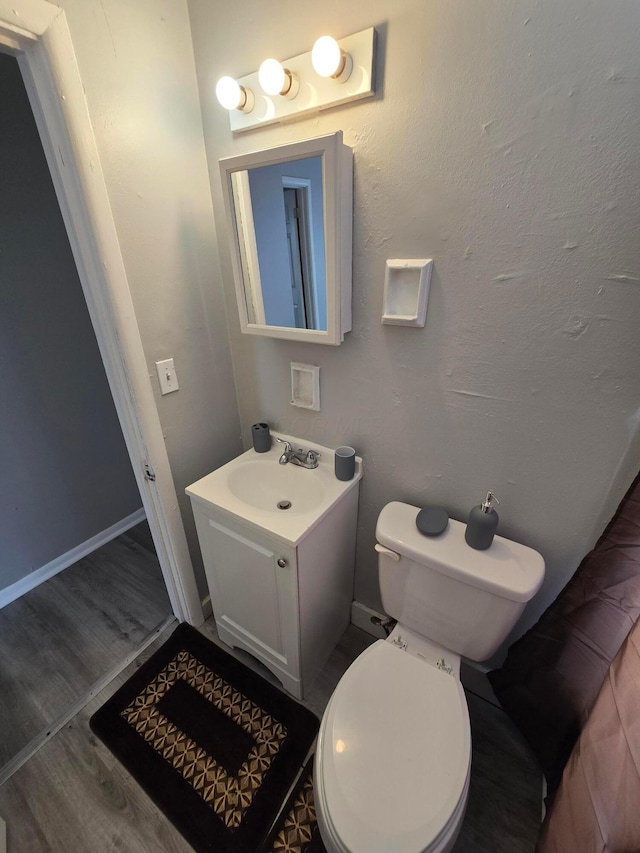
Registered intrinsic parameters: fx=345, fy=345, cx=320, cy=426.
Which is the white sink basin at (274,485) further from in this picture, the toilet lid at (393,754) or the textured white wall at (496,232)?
the toilet lid at (393,754)

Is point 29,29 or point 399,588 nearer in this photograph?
point 29,29

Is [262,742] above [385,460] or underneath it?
underneath

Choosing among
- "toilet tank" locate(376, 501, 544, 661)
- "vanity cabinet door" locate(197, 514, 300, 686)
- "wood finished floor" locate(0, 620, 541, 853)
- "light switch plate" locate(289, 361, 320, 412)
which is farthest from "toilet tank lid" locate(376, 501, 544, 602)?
"wood finished floor" locate(0, 620, 541, 853)

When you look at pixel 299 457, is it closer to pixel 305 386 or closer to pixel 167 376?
pixel 305 386

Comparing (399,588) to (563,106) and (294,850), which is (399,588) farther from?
(563,106)

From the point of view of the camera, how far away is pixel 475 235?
84 cm

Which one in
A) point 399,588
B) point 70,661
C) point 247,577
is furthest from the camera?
point 70,661

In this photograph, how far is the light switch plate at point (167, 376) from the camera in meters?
1.19

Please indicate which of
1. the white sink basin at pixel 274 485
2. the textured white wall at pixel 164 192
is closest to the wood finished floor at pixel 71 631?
the textured white wall at pixel 164 192

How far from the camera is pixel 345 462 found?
1.20 m

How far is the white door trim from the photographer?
0.77 meters

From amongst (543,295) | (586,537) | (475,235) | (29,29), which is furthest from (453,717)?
(29,29)

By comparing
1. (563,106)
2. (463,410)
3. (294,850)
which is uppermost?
(563,106)

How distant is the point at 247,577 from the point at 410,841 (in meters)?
0.73
